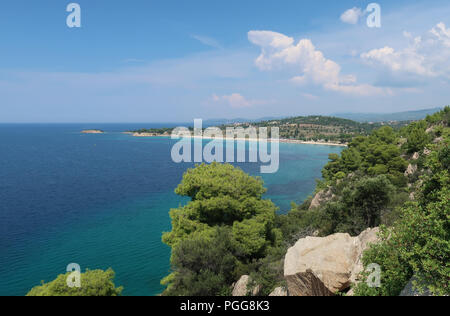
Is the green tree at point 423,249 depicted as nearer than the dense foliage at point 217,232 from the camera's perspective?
Yes

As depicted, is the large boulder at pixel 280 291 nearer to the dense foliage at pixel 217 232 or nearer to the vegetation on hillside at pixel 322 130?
the dense foliage at pixel 217 232

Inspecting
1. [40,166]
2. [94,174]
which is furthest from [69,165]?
[94,174]

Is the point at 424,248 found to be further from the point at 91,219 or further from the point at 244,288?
the point at 91,219

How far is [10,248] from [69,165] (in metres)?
49.3

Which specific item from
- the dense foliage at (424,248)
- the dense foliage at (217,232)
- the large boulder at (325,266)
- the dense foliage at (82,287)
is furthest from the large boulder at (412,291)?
the dense foliage at (82,287)

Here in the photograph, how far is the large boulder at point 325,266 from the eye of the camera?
29.5 ft

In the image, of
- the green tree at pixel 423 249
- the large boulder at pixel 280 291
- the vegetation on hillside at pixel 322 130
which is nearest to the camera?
the green tree at pixel 423 249

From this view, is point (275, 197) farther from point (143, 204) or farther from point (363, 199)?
point (363, 199)

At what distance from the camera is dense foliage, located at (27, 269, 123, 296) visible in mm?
8727

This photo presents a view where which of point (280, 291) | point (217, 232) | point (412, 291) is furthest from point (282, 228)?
point (412, 291)

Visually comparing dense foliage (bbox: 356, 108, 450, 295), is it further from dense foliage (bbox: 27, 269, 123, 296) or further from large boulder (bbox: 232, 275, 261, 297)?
dense foliage (bbox: 27, 269, 123, 296)

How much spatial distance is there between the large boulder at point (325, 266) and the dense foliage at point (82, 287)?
666 centimetres

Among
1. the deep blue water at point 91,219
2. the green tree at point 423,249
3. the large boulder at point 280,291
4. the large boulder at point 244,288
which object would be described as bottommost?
the deep blue water at point 91,219
